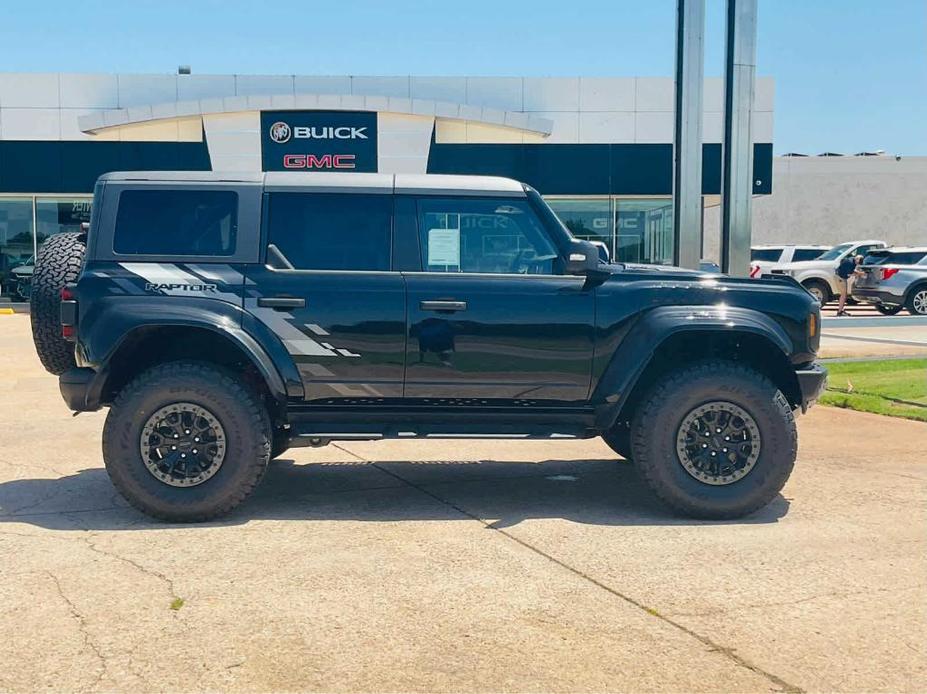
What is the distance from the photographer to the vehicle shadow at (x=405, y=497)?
5.55 m

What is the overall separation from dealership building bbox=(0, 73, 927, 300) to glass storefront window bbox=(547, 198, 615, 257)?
4 centimetres

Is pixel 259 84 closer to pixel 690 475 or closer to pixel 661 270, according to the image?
pixel 661 270

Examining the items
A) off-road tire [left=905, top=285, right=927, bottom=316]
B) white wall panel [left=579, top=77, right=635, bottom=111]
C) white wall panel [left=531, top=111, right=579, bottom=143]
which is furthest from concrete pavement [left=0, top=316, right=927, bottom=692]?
white wall panel [left=579, top=77, right=635, bottom=111]

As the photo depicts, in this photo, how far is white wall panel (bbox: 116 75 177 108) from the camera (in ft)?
86.9

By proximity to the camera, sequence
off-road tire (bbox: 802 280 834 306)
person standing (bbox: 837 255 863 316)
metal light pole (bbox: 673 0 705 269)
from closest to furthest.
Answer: metal light pole (bbox: 673 0 705 269) < person standing (bbox: 837 255 863 316) < off-road tire (bbox: 802 280 834 306)

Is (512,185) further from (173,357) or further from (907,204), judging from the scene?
(907,204)

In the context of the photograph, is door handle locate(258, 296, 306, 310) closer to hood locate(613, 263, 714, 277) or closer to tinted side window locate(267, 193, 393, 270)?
tinted side window locate(267, 193, 393, 270)

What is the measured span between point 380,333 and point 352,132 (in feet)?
70.1

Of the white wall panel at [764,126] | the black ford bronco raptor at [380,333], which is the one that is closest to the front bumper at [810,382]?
the black ford bronco raptor at [380,333]

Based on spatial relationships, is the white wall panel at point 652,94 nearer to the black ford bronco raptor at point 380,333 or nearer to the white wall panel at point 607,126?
the white wall panel at point 607,126

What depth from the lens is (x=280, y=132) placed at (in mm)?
25641

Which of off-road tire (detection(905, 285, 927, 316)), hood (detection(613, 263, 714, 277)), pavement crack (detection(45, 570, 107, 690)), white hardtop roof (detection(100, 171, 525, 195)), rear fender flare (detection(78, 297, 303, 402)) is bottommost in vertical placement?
pavement crack (detection(45, 570, 107, 690))

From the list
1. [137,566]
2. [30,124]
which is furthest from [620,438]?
[30,124]

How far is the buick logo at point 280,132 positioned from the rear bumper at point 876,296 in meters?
15.0
